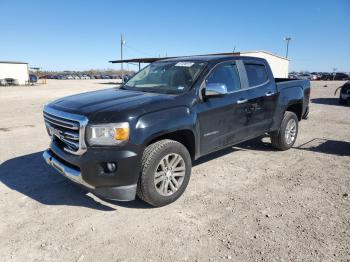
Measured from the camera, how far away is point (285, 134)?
6.04 meters

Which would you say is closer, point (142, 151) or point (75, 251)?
point (75, 251)

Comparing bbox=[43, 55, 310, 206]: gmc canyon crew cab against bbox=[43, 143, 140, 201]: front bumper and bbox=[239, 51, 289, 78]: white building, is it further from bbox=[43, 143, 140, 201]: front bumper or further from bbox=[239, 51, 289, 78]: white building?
bbox=[239, 51, 289, 78]: white building

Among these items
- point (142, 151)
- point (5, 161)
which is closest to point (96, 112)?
point (142, 151)

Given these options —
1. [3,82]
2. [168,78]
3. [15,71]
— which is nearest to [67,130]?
[168,78]

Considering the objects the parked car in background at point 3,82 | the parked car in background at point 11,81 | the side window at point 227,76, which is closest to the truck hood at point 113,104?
the side window at point 227,76

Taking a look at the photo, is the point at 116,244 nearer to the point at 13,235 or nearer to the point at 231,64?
the point at 13,235

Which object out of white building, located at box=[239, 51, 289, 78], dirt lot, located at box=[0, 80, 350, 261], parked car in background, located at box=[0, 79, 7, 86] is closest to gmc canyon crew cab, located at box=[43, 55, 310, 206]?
dirt lot, located at box=[0, 80, 350, 261]

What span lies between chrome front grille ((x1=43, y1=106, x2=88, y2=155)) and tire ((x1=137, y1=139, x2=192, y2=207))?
74 centimetres

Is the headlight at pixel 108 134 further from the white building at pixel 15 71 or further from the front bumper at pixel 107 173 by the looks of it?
the white building at pixel 15 71

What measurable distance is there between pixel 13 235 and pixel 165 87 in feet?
8.56

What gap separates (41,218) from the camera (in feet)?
11.6

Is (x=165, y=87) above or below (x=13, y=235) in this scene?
above

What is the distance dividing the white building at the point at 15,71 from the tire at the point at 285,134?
41.8 metres

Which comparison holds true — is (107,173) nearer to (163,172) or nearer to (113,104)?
(163,172)
